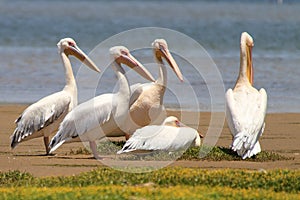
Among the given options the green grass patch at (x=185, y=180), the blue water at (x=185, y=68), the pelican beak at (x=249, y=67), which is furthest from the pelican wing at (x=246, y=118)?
the blue water at (x=185, y=68)

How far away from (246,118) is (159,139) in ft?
3.47

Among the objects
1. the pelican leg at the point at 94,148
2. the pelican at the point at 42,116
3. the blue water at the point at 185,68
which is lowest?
the blue water at the point at 185,68

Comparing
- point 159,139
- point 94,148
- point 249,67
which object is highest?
point 249,67

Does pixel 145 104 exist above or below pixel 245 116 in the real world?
above

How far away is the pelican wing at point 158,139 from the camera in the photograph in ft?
34.8

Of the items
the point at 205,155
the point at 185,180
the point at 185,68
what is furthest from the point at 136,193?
the point at 185,68

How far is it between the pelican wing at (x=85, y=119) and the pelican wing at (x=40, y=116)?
0.46m

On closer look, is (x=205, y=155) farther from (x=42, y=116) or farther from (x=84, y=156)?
(x=42, y=116)

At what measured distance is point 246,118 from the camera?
11.1m

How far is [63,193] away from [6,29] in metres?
37.3

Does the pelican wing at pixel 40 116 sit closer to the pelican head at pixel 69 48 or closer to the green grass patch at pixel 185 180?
the pelican head at pixel 69 48

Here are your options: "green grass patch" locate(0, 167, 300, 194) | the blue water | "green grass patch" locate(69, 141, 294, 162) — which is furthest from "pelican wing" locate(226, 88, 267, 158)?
the blue water

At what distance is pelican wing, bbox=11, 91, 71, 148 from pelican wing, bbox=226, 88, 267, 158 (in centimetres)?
192

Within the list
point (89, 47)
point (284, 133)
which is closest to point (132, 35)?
point (89, 47)
